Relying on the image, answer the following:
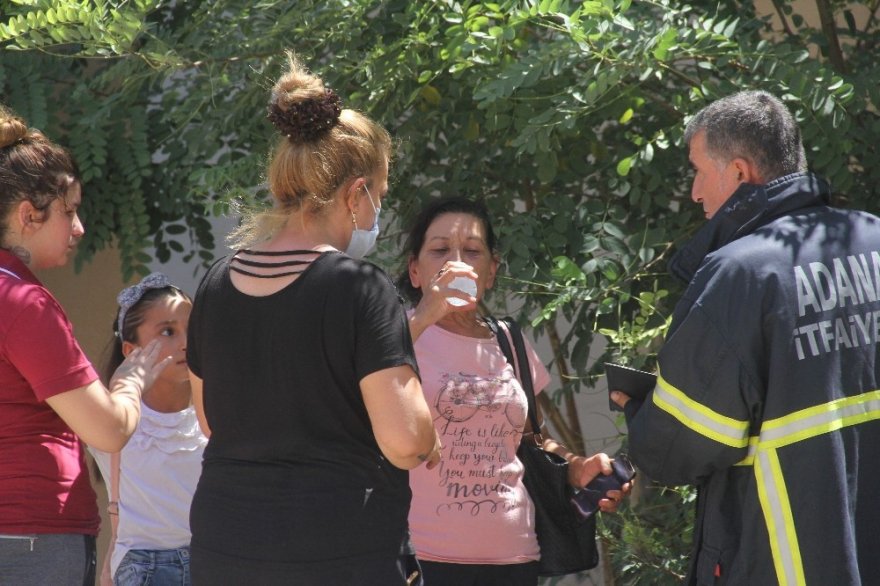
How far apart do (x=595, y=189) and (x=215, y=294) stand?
1.96 meters

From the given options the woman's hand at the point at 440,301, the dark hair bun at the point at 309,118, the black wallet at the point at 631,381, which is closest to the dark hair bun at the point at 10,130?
the dark hair bun at the point at 309,118

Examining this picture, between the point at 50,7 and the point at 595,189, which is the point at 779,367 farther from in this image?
the point at 50,7

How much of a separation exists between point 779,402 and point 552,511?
0.96 metres

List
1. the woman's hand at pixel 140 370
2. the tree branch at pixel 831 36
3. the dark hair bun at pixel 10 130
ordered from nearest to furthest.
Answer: the dark hair bun at pixel 10 130 < the woman's hand at pixel 140 370 < the tree branch at pixel 831 36

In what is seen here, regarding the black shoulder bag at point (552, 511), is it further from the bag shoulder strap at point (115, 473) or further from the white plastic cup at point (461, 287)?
the bag shoulder strap at point (115, 473)

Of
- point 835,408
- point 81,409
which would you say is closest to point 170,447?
point 81,409

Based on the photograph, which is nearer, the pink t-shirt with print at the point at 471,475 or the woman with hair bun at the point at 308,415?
the woman with hair bun at the point at 308,415

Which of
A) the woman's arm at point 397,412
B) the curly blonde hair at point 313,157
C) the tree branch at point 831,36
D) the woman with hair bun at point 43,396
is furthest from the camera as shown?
the tree branch at point 831,36

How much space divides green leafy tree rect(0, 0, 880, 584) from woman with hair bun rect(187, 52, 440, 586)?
3.78ft

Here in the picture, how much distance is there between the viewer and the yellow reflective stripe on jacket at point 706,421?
251 centimetres

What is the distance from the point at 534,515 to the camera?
129 inches

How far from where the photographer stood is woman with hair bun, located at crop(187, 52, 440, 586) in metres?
2.28

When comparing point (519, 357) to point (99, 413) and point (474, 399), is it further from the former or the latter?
point (99, 413)

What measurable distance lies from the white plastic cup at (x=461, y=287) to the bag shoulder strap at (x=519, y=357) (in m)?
0.54
